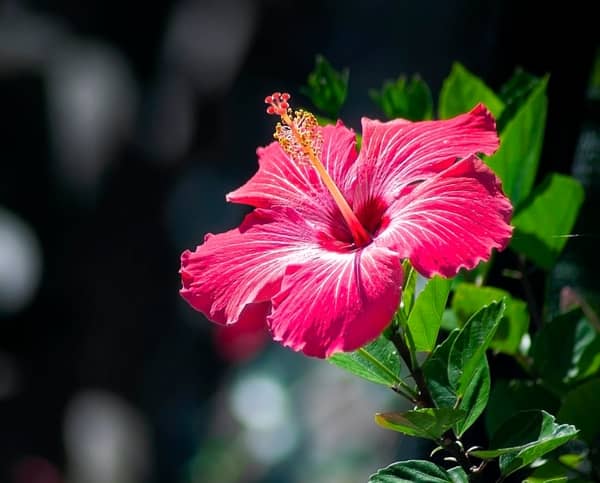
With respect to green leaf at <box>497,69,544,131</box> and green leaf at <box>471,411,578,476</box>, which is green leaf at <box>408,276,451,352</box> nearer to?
green leaf at <box>471,411,578,476</box>

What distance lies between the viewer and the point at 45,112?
13.1 feet

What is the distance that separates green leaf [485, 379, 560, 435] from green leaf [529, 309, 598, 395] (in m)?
0.01

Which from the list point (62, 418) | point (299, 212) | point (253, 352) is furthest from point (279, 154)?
point (62, 418)

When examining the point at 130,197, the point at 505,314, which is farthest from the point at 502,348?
the point at 130,197

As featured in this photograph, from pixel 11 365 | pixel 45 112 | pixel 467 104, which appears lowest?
pixel 11 365

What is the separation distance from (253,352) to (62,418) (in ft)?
3.15

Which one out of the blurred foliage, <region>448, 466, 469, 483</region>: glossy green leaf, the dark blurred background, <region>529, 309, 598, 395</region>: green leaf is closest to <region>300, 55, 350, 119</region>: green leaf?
the blurred foliage

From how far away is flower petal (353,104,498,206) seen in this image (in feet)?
1.90

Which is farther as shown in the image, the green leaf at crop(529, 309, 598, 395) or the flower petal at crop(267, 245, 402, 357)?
the green leaf at crop(529, 309, 598, 395)

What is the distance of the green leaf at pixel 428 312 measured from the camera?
1.82 feet

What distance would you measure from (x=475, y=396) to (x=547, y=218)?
9.4 inches

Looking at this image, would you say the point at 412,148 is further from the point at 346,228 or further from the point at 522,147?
the point at 522,147

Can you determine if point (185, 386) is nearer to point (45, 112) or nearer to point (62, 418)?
point (62, 418)

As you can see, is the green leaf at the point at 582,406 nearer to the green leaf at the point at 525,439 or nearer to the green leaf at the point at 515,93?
the green leaf at the point at 525,439
